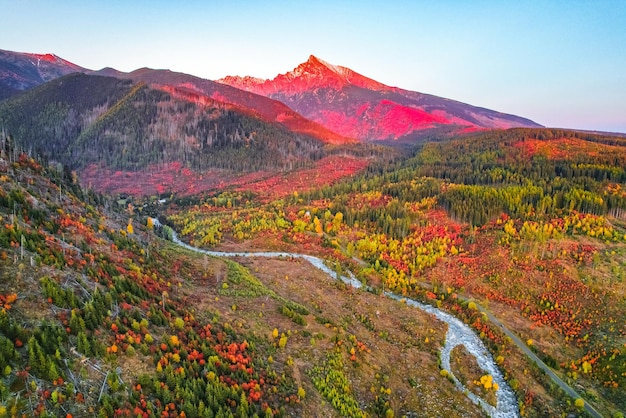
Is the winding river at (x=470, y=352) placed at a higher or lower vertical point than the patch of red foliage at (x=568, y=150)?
lower

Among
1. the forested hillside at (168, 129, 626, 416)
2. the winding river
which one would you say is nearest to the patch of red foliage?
the forested hillside at (168, 129, 626, 416)

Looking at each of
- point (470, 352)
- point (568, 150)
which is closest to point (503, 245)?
point (470, 352)

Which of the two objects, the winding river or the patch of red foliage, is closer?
the winding river

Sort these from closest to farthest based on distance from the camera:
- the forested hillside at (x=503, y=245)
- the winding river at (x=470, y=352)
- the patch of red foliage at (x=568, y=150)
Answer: the winding river at (x=470, y=352) < the forested hillside at (x=503, y=245) < the patch of red foliage at (x=568, y=150)

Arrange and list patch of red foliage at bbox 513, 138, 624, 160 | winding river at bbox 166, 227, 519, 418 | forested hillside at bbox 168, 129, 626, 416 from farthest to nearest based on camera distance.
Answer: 1. patch of red foliage at bbox 513, 138, 624, 160
2. forested hillside at bbox 168, 129, 626, 416
3. winding river at bbox 166, 227, 519, 418

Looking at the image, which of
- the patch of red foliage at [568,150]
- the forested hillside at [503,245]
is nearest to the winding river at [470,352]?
the forested hillside at [503,245]

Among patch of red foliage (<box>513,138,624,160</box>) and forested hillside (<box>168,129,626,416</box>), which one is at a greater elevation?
patch of red foliage (<box>513,138,624,160</box>)

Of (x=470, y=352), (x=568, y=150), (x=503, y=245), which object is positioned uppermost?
(x=568, y=150)

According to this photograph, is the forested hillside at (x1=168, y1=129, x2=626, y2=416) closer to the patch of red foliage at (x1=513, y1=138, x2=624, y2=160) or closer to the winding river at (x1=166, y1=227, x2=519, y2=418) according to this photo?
the winding river at (x1=166, y1=227, x2=519, y2=418)

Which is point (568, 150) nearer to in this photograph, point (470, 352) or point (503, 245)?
point (503, 245)

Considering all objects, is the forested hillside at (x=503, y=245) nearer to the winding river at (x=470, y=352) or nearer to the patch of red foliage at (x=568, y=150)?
the winding river at (x=470, y=352)

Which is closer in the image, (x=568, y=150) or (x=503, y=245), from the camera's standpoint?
(x=503, y=245)

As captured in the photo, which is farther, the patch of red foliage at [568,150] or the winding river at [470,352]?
the patch of red foliage at [568,150]
